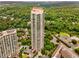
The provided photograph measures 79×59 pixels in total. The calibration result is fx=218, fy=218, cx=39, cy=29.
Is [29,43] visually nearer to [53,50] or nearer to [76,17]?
[53,50]

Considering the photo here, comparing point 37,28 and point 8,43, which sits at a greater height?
point 37,28

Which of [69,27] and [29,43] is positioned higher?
[69,27]

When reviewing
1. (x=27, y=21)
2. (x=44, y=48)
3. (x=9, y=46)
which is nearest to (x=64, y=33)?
(x=44, y=48)
